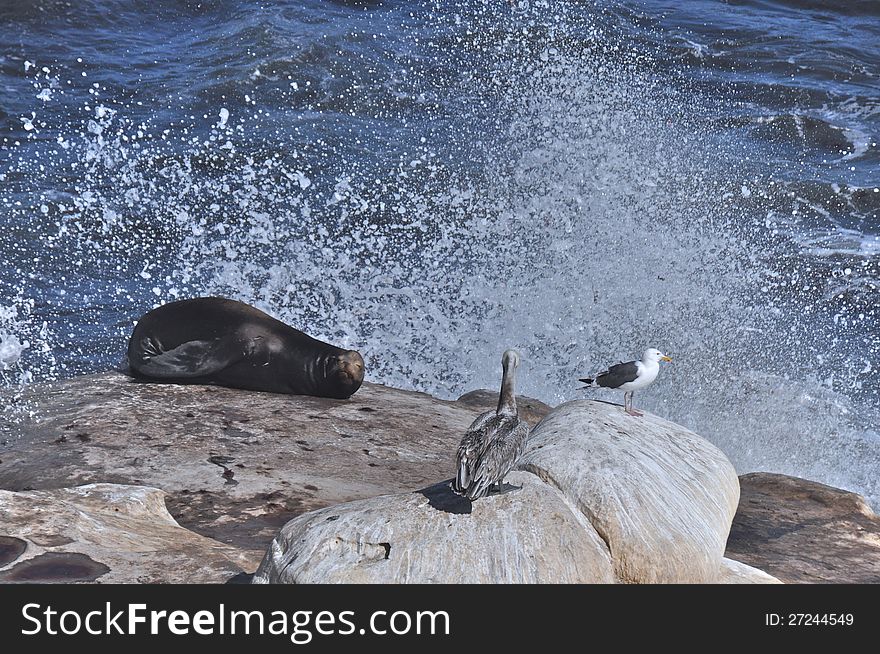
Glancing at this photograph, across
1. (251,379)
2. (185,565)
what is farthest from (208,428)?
(185,565)

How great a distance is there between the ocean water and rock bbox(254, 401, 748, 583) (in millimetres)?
3792

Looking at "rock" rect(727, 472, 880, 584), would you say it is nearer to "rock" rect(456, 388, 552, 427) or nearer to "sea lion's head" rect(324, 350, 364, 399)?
"rock" rect(456, 388, 552, 427)

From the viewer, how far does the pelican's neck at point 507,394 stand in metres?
4.79

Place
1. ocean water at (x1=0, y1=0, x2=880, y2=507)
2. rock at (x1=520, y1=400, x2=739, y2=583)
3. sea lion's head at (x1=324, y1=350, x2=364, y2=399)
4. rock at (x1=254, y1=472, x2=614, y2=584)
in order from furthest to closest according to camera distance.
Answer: ocean water at (x1=0, y1=0, x2=880, y2=507) → sea lion's head at (x1=324, y1=350, x2=364, y2=399) → rock at (x1=520, y1=400, x2=739, y2=583) → rock at (x1=254, y1=472, x2=614, y2=584)

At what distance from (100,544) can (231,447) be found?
1.99 meters

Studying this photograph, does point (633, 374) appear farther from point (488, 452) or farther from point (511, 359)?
point (488, 452)

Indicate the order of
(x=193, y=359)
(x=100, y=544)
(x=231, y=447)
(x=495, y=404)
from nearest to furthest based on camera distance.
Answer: (x=100, y=544) < (x=231, y=447) < (x=193, y=359) < (x=495, y=404)

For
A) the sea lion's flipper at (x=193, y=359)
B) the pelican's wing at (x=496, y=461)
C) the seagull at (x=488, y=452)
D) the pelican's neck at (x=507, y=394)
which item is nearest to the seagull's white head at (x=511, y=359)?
the pelican's neck at (x=507, y=394)

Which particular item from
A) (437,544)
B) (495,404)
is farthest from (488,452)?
(495,404)

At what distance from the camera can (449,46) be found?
18.6 meters

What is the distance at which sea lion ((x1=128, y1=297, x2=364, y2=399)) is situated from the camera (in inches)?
322

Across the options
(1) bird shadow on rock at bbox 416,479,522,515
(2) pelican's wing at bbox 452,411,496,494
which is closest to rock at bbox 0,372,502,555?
(1) bird shadow on rock at bbox 416,479,522,515

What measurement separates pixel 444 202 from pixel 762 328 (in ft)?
14.1

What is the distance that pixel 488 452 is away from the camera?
4.38 meters
